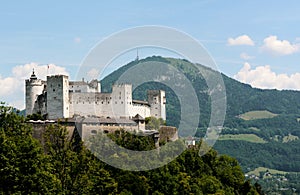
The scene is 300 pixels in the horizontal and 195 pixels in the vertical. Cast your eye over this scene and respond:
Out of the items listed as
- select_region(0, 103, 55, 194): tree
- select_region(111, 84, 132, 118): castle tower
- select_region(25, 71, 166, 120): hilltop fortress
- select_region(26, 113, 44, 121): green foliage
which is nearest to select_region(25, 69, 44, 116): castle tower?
select_region(25, 71, 166, 120): hilltop fortress

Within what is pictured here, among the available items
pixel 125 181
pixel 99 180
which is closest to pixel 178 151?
pixel 125 181

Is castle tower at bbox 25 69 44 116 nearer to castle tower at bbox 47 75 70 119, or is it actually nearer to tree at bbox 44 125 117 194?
castle tower at bbox 47 75 70 119

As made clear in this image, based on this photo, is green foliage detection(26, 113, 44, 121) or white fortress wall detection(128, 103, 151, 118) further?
white fortress wall detection(128, 103, 151, 118)

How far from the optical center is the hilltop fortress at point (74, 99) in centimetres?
7650

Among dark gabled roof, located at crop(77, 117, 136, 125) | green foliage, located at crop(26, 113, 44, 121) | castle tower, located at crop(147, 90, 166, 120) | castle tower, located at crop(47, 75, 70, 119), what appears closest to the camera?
dark gabled roof, located at crop(77, 117, 136, 125)

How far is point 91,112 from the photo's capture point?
78.2m

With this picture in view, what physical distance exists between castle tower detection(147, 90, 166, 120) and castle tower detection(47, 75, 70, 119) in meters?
17.7

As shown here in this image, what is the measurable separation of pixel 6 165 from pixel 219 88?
5230 cm

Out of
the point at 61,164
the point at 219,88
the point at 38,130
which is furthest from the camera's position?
the point at 219,88

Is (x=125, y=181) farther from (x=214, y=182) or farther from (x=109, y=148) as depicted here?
(x=214, y=182)

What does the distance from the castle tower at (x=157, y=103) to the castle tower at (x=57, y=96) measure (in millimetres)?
17727

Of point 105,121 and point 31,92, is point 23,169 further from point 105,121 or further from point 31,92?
point 31,92

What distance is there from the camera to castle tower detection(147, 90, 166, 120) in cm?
9112

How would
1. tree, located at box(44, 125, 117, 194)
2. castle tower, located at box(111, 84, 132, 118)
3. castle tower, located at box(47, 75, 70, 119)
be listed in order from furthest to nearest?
castle tower, located at box(111, 84, 132, 118) → castle tower, located at box(47, 75, 70, 119) → tree, located at box(44, 125, 117, 194)
